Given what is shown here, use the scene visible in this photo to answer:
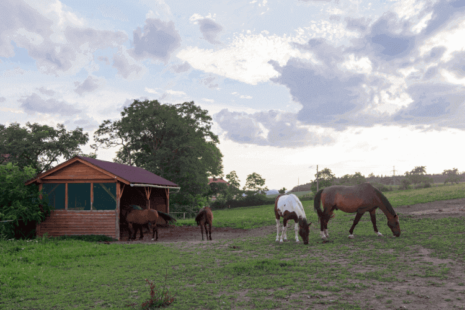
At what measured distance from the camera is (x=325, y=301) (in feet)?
18.5

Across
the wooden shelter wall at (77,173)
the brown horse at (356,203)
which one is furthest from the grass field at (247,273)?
the wooden shelter wall at (77,173)

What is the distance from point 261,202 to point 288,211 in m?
44.2

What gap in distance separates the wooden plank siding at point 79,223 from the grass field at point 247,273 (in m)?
4.50

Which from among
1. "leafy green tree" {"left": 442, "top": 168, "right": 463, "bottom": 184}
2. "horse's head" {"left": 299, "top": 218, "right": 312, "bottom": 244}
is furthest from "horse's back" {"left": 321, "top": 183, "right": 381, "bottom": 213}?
"leafy green tree" {"left": 442, "top": 168, "right": 463, "bottom": 184}

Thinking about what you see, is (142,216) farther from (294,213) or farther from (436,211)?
(436,211)

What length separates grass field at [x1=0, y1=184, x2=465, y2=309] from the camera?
5.96 metres

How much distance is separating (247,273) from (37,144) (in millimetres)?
36348

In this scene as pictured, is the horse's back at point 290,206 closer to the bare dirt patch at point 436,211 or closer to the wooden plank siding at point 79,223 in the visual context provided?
the wooden plank siding at point 79,223

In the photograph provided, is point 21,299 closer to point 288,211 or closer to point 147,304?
point 147,304

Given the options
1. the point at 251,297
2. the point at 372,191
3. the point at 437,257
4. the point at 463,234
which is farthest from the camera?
the point at 372,191

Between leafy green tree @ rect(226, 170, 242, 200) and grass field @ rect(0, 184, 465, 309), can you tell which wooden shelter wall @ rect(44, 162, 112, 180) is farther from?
leafy green tree @ rect(226, 170, 242, 200)

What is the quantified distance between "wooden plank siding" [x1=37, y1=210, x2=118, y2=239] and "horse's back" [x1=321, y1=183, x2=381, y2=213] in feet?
39.2

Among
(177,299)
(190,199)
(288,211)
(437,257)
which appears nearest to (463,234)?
(437,257)

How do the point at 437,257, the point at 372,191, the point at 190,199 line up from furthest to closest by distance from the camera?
the point at 190,199 < the point at 372,191 < the point at 437,257
